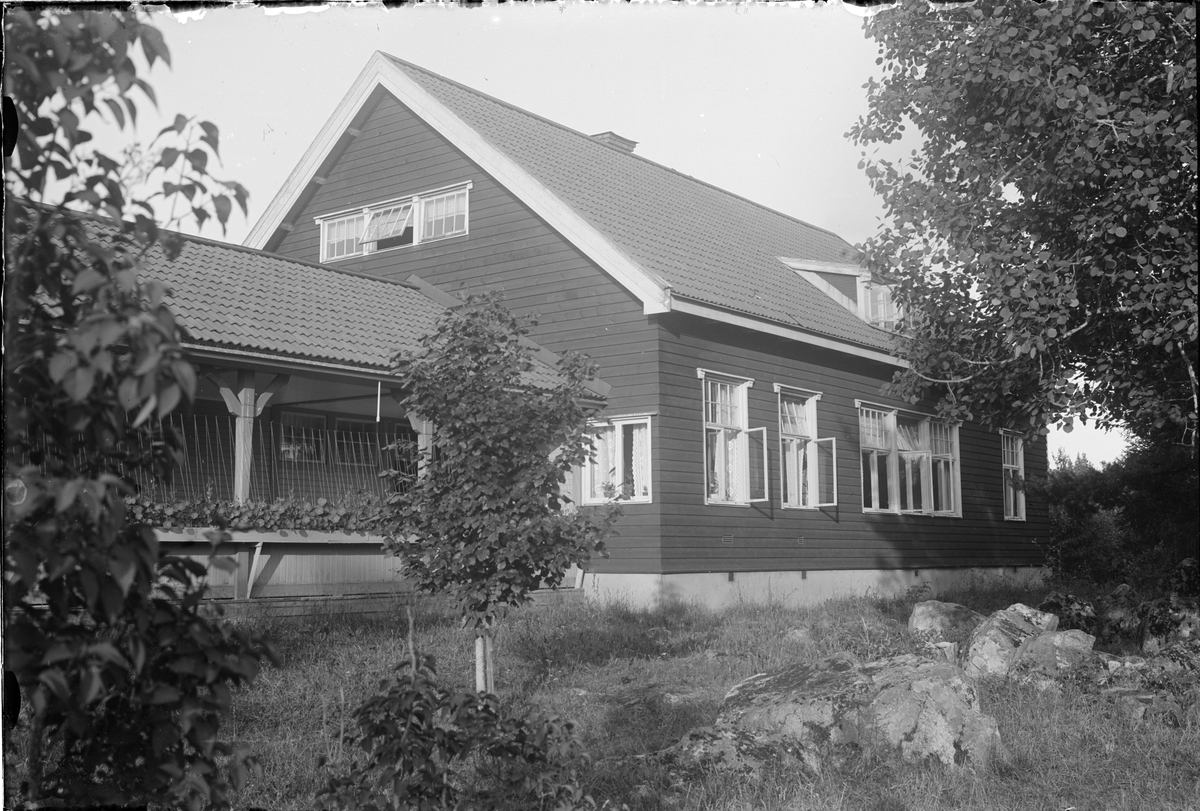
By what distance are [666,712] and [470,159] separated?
11.0m

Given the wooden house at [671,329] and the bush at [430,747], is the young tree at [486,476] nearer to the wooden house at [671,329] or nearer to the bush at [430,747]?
the bush at [430,747]

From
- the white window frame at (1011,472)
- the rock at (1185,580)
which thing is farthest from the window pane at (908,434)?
the rock at (1185,580)

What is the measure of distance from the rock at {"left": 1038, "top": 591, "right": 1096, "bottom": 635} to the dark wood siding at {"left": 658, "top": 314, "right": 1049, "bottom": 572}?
11.8 feet

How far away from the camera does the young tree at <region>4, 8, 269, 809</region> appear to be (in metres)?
2.56

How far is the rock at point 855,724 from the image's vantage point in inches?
277

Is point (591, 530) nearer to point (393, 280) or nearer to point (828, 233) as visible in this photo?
point (393, 280)

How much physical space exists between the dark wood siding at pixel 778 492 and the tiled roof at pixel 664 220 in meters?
0.63

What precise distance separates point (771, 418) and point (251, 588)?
887cm

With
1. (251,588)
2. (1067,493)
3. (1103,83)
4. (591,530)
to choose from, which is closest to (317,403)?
(251,588)

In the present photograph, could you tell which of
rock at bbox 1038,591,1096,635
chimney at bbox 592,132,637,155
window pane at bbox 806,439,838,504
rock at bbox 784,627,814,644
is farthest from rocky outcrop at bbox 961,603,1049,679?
chimney at bbox 592,132,637,155

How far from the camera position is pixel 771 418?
56.9ft

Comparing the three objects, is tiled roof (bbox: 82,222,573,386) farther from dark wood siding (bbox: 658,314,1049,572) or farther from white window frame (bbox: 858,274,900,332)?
white window frame (bbox: 858,274,900,332)

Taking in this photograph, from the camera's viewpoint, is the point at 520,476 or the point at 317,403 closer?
the point at 520,476

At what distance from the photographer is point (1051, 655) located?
10.1 meters
